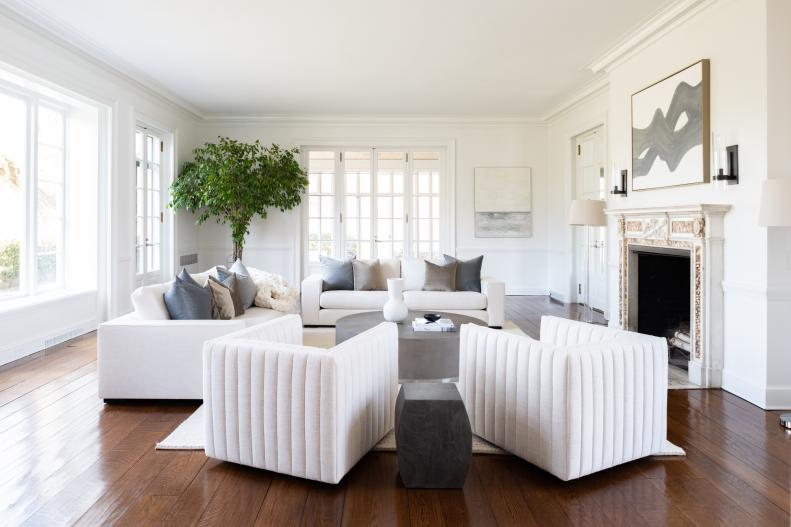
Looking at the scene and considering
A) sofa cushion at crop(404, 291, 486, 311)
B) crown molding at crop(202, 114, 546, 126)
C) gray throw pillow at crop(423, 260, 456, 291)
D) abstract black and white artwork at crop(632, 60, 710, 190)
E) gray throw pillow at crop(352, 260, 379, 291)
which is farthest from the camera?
crown molding at crop(202, 114, 546, 126)

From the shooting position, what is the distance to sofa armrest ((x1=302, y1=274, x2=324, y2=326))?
564 centimetres

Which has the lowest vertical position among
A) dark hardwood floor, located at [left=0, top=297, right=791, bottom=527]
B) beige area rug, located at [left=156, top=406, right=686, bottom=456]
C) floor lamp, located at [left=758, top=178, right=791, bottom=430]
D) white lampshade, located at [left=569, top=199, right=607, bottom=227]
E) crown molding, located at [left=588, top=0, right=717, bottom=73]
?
dark hardwood floor, located at [left=0, top=297, right=791, bottom=527]

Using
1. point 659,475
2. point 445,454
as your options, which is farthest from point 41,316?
point 659,475

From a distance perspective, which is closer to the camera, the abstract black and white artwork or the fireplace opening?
the abstract black and white artwork

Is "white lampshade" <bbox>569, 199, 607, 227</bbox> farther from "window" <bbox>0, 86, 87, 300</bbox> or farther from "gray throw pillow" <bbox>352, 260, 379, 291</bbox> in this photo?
"window" <bbox>0, 86, 87, 300</bbox>

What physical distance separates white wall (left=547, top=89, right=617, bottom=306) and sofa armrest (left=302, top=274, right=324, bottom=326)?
381cm

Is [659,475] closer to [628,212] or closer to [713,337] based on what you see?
[713,337]

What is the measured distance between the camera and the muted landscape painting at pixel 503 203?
26.8ft

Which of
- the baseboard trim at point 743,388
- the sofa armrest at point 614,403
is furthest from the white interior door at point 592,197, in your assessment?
the sofa armrest at point 614,403

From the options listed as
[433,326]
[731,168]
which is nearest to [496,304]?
[433,326]

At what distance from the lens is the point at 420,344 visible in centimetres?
363

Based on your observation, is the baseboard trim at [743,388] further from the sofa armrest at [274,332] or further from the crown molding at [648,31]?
the sofa armrest at [274,332]

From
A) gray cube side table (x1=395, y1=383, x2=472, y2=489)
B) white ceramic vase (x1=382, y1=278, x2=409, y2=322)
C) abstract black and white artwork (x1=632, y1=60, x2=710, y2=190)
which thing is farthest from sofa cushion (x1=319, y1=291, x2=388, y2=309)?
gray cube side table (x1=395, y1=383, x2=472, y2=489)

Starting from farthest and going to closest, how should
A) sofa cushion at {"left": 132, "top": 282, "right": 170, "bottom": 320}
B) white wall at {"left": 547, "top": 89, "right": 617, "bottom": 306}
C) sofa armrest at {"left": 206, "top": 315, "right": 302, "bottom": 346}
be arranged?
Result: white wall at {"left": 547, "top": 89, "right": 617, "bottom": 306}, sofa cushion at {"left": 132, "top": 282, "right": 170, "bottom": 320}, sofa armrest at {"left": 206, "top": 315, "right": 302, "bottom": 346}
